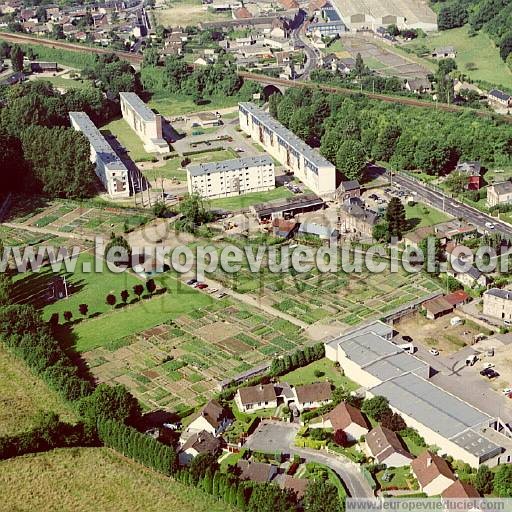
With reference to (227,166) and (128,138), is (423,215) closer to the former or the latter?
(227,166)

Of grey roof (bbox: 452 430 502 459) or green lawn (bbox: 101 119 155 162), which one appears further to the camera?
green lawn (bbox: 101 119 155 162)

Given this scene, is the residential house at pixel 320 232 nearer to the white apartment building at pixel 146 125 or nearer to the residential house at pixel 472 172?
the residential house at pixel 472 172

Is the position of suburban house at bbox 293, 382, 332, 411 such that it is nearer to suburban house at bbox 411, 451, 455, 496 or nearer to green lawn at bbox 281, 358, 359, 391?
green lawn at bbox 281, 358, 359, 391

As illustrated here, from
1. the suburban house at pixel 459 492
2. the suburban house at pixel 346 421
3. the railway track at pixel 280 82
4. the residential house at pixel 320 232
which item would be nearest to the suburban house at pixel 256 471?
the suburban house at pixel 346 421

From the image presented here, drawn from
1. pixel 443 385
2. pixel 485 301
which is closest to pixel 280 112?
pixel 485 301

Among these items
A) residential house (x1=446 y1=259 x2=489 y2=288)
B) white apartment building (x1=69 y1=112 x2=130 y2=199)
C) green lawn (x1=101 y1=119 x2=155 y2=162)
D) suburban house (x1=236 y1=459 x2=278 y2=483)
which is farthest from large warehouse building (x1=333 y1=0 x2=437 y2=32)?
suburban house (x1=236 y1=459 x2=278 y2=483)
